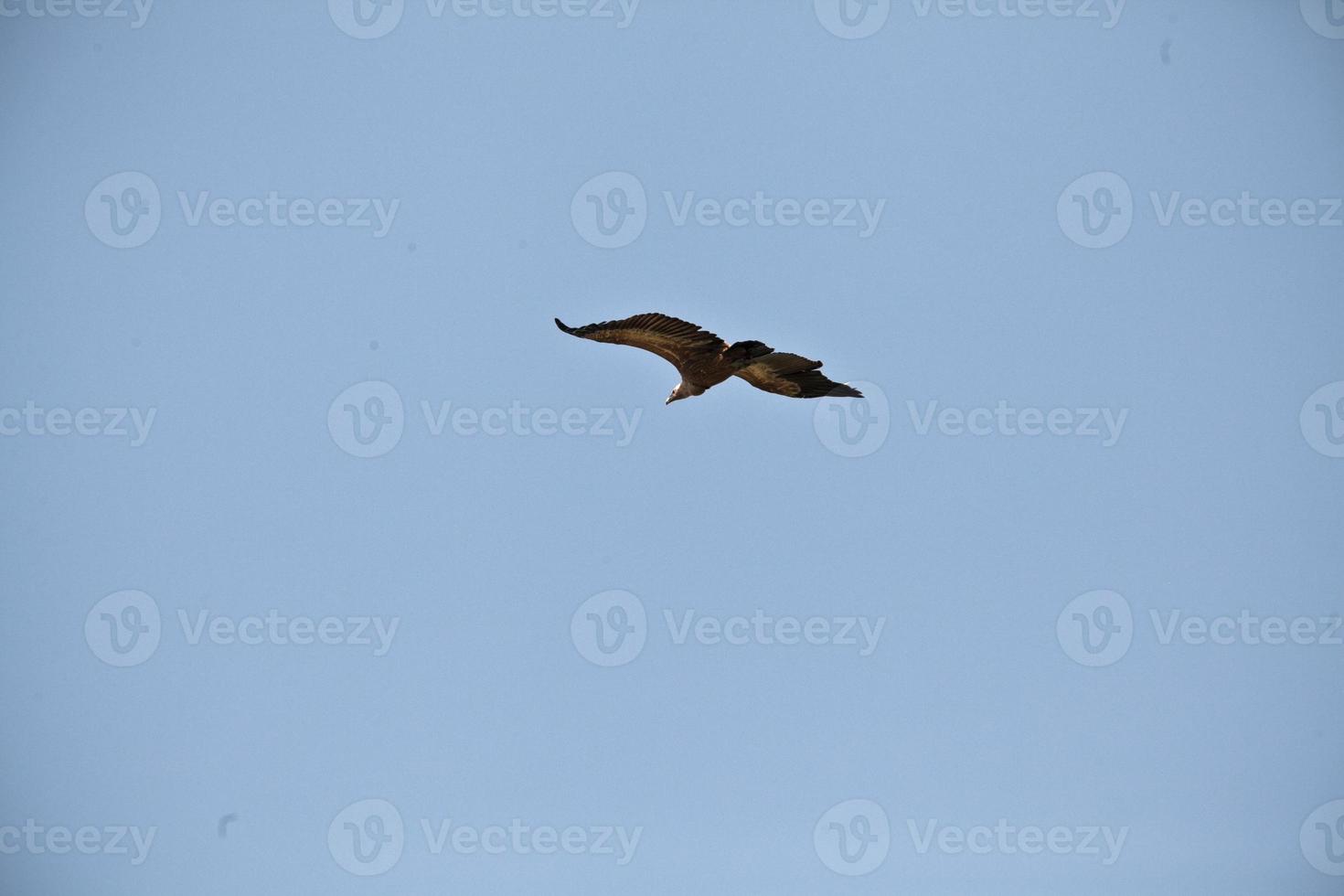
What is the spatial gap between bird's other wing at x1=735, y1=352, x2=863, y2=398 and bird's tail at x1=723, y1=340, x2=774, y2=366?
0.67m

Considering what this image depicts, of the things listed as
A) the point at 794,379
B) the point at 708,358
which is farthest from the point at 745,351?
the point at 794,379

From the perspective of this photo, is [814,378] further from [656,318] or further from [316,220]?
[316,220]

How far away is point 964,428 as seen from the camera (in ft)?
73.0

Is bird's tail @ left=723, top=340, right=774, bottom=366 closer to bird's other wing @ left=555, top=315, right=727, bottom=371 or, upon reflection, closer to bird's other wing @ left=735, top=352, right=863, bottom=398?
bird's other wing @ left=555, top=315, right=727, bottom=371

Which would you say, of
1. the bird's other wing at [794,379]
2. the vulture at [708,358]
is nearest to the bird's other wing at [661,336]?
the vulture at [708,358]

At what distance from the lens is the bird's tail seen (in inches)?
A: 543

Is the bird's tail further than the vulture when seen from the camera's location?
Yes

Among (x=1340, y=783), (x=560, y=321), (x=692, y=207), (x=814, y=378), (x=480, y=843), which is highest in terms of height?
(x=692, y=207)

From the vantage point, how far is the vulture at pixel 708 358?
1316 cm

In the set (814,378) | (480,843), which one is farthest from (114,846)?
(814,378)

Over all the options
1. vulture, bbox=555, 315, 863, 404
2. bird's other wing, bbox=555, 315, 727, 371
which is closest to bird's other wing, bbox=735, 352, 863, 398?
vulture, bbox=555, 315, 863, 404

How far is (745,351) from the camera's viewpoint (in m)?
13.9

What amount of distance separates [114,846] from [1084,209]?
22.2 metres

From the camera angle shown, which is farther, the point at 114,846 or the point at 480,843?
the point at 114,846
